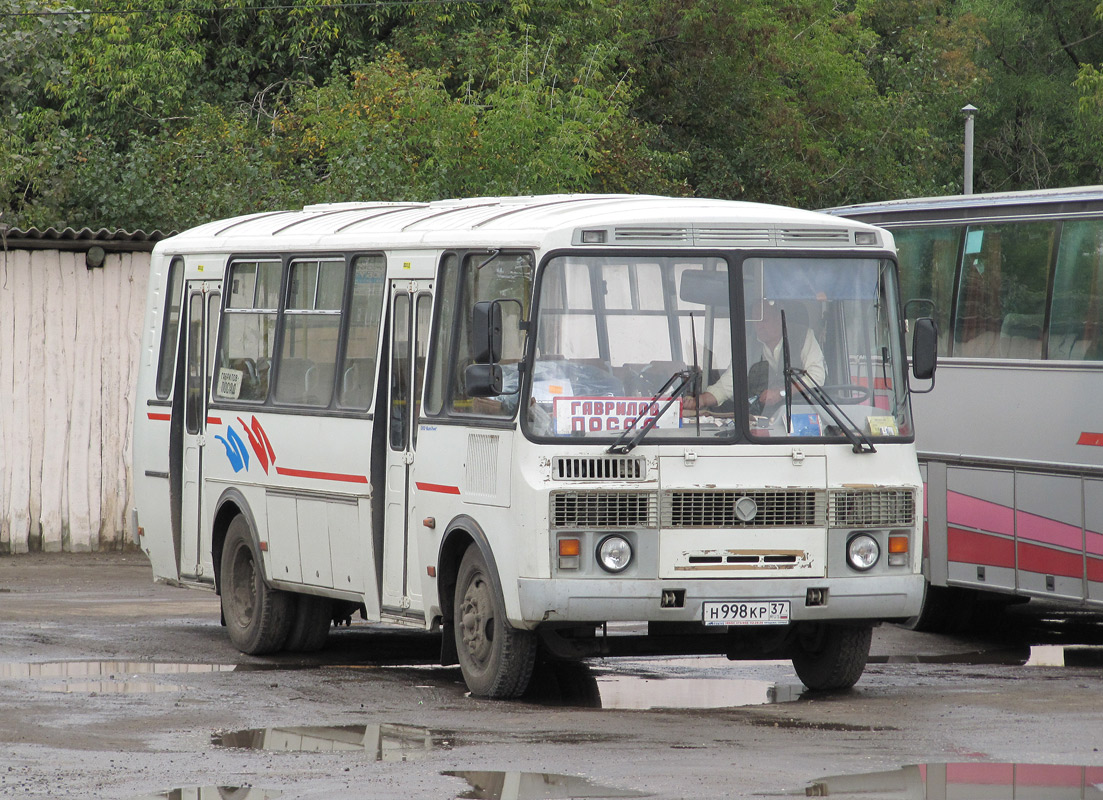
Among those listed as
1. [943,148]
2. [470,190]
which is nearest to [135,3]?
[470,190]

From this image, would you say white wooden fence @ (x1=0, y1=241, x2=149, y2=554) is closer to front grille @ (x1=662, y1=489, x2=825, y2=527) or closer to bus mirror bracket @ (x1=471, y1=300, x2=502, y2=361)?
bus mirror bracket @ (x1=471, y1=300, x2=502, y2=361)

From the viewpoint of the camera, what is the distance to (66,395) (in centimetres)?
1930

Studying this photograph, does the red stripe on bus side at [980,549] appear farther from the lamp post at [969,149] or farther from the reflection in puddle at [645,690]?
the lamp post at [969,149]

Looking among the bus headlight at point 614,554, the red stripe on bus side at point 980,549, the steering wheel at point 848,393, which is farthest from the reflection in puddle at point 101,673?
the red stripe on bus side at point 980,549

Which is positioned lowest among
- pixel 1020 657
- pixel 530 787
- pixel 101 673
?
pixel 1020 657

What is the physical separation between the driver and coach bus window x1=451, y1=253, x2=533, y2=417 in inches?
42.1

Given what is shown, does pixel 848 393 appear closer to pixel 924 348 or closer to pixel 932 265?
pixel 924 348

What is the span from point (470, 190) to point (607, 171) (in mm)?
6793

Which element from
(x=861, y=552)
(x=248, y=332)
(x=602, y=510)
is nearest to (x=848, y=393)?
(x=861, y=552)

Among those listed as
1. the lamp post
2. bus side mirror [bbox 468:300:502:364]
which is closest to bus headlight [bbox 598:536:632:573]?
bus side mirror [bbox 468:300:502:364]

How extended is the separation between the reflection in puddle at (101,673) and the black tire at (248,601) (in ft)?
2.20

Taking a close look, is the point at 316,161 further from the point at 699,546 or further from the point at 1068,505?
the point at 699,546

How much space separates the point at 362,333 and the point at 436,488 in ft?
4.78

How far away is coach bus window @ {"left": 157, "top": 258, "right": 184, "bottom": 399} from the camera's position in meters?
14.2
